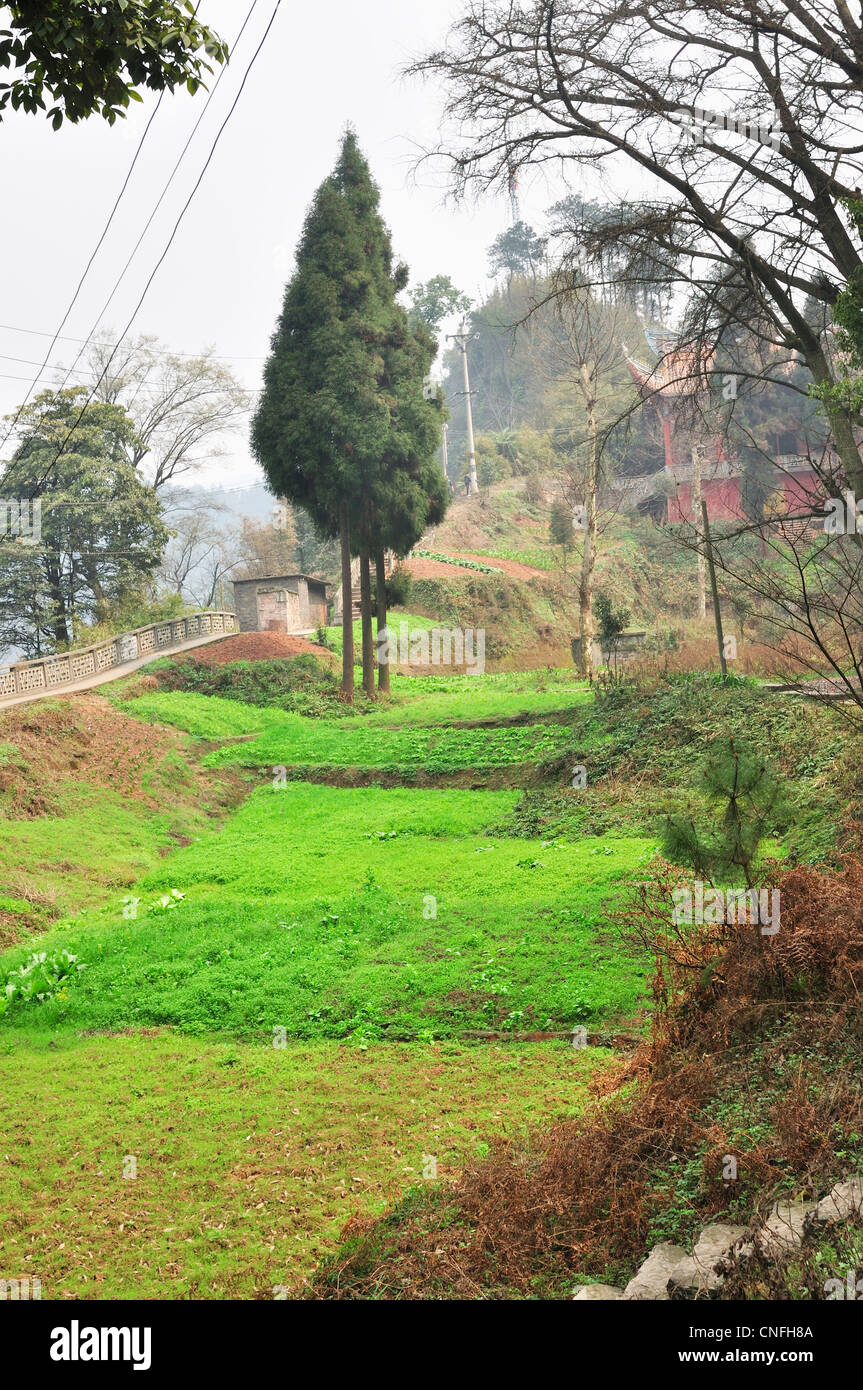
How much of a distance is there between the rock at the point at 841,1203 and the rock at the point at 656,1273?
22.6 inches

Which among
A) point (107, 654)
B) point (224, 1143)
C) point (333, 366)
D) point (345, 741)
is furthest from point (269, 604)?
point (224, 1143)

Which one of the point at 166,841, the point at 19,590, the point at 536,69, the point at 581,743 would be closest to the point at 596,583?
the point at 19,590

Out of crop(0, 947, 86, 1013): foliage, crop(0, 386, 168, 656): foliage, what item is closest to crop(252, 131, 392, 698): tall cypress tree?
crop(0, 386, 168, 656): foliage

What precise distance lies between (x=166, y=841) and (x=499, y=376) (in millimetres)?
71739

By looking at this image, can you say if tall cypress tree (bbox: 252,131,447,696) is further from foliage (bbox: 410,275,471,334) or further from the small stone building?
foliage (bbox: 410,275,471,334)

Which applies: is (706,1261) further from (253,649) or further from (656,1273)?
(253,649)

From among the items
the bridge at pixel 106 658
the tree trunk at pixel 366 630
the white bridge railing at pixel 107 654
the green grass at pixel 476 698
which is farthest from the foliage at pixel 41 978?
the tree trunk at pixel 366 630

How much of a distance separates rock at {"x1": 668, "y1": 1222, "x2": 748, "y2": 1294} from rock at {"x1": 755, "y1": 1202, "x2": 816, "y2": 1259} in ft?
0.43

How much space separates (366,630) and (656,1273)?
77.1 feet

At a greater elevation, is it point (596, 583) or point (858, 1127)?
point (596, 583)

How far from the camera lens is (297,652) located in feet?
99.9

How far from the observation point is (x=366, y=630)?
27.1 metres

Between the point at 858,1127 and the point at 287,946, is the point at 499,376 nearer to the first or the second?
the point at 287,946
